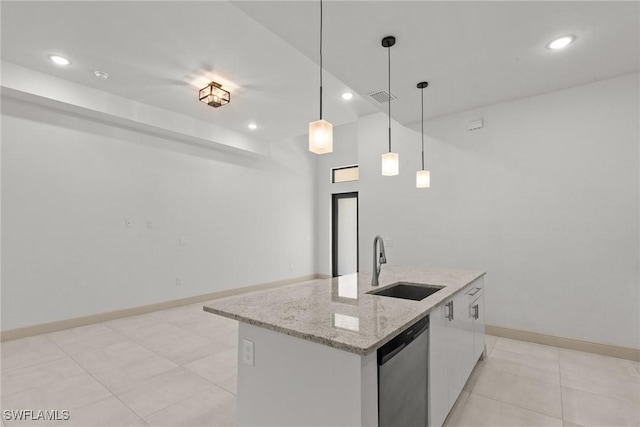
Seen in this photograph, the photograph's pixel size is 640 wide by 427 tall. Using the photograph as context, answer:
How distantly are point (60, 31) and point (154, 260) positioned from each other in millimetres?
3016

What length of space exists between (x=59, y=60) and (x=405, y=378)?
4.30 m

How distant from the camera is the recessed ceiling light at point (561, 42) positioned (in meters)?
2.45

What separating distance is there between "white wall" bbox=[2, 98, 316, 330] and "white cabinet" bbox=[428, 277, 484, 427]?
4263 mm

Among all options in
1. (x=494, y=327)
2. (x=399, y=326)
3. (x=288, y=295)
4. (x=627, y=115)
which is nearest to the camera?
(x=399, y=326)

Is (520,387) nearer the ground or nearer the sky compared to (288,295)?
nearer the ground

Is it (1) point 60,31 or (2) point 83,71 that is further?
(2) point 83,71

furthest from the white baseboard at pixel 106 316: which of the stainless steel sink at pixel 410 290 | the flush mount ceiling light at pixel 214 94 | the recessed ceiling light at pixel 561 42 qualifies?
the recessed ceiling light at pixel 561 42

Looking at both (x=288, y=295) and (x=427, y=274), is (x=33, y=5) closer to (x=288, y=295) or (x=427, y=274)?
(x=288, y=295)

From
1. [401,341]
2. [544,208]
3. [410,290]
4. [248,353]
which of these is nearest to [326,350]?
[401,341]

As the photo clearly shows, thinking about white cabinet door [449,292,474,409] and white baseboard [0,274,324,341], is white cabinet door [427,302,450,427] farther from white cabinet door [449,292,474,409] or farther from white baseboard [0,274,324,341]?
white baseboard [0,274,324,341]

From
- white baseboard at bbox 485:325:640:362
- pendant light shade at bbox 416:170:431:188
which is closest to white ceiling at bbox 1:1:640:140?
pendant light shade at bbox 416:170:431:188

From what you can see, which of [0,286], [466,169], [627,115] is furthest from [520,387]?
[0,286]

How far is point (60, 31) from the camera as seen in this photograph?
2.73m

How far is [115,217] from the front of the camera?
424 centimetres
